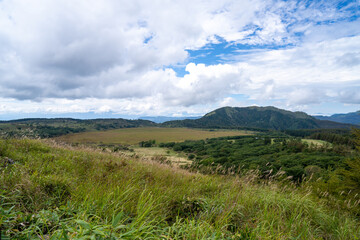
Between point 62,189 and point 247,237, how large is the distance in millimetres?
3798

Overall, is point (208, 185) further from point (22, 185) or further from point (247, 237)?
point (22, 185)

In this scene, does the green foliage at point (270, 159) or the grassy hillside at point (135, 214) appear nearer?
the grassy hillside at point (135, 214)

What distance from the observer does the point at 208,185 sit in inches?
220

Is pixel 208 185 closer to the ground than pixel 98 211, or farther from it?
closer to the ground

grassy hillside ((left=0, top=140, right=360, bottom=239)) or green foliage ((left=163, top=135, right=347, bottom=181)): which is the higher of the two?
grassy hillside ((left=0, top=140, right=360, bottom=239))

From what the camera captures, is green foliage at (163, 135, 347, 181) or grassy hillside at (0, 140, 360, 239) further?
green foliage at (163, 135, 347, 181)

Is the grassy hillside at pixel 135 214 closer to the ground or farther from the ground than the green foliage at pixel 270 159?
farther from the ground

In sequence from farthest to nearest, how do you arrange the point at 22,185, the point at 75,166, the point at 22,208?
the point at 75,166 < the point at 22,185 < the point at 22,208

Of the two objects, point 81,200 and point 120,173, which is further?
point 120,173

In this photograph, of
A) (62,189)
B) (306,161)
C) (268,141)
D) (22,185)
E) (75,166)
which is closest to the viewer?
(22,185)

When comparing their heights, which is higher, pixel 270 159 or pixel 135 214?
pixel 135 214

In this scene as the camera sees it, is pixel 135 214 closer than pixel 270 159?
Yes

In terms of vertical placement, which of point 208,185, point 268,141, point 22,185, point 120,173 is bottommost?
point 268,141

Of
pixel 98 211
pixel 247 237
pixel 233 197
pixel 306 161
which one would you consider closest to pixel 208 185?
pixel 233 197
